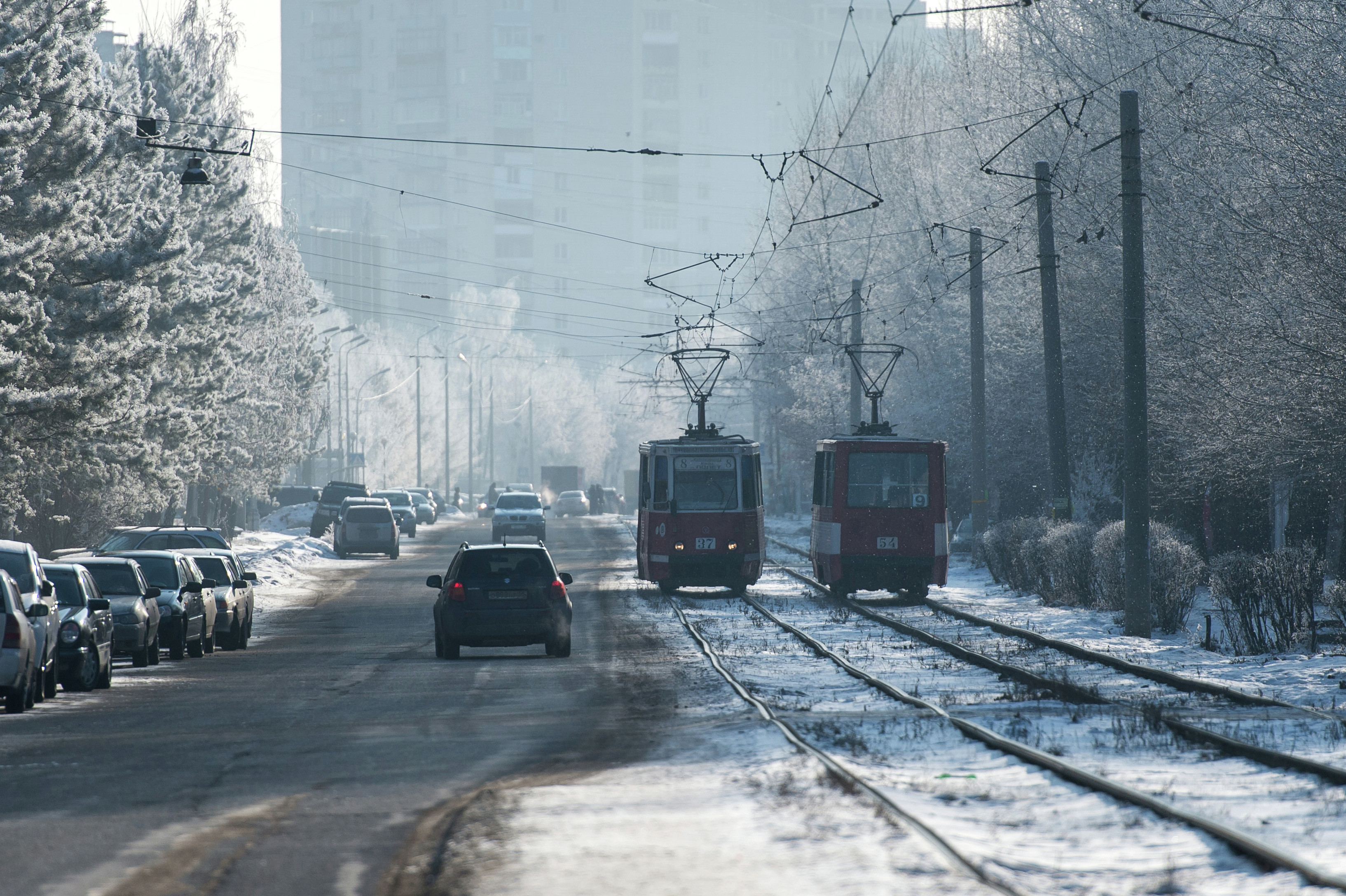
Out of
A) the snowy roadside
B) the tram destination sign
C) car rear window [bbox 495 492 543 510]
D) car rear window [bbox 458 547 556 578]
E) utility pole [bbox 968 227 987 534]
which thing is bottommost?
the snowy roadside

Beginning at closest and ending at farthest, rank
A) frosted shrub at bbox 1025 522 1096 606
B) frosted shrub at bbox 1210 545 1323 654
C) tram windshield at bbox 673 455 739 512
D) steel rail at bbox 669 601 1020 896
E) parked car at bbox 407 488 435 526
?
1. steel rail at bbox 669 601 1020 896
2. frosted shrub at bbox 1210 545 1323 654
3. frosted shrub at bbox 1025 522 1096 606
4. tram windshield at bbox 673 455 739 512
5. parked car at bbox 407 488 435 526

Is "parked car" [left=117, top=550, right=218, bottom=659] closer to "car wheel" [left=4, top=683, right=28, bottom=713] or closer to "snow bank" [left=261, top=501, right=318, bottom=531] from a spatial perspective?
"car wheel" [left=4, top=683, right=28, bottom=713]

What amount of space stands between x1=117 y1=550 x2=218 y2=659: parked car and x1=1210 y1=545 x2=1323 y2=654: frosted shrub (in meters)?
13.5

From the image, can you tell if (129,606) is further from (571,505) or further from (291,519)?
(571,505)

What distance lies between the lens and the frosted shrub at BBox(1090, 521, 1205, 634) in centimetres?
2500

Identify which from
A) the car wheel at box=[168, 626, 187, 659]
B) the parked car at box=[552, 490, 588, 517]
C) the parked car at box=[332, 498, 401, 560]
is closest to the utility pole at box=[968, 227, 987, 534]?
the car wheel at box=[168, 626, 187, 659]

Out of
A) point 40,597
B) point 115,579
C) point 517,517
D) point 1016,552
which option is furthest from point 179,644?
point 517,517

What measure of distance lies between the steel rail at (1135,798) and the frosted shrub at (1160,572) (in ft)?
31.1

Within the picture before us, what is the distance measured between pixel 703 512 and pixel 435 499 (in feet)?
243

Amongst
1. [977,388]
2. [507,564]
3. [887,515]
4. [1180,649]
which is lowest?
[1180,649]

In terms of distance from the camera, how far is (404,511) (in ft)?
230

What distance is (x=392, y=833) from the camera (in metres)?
9.13

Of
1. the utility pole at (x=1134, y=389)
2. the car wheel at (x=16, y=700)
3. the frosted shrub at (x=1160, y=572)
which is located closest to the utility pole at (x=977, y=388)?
the frosted shrub at (x=1160, y=572)

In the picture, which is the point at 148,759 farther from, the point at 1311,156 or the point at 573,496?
the point at 573,496
